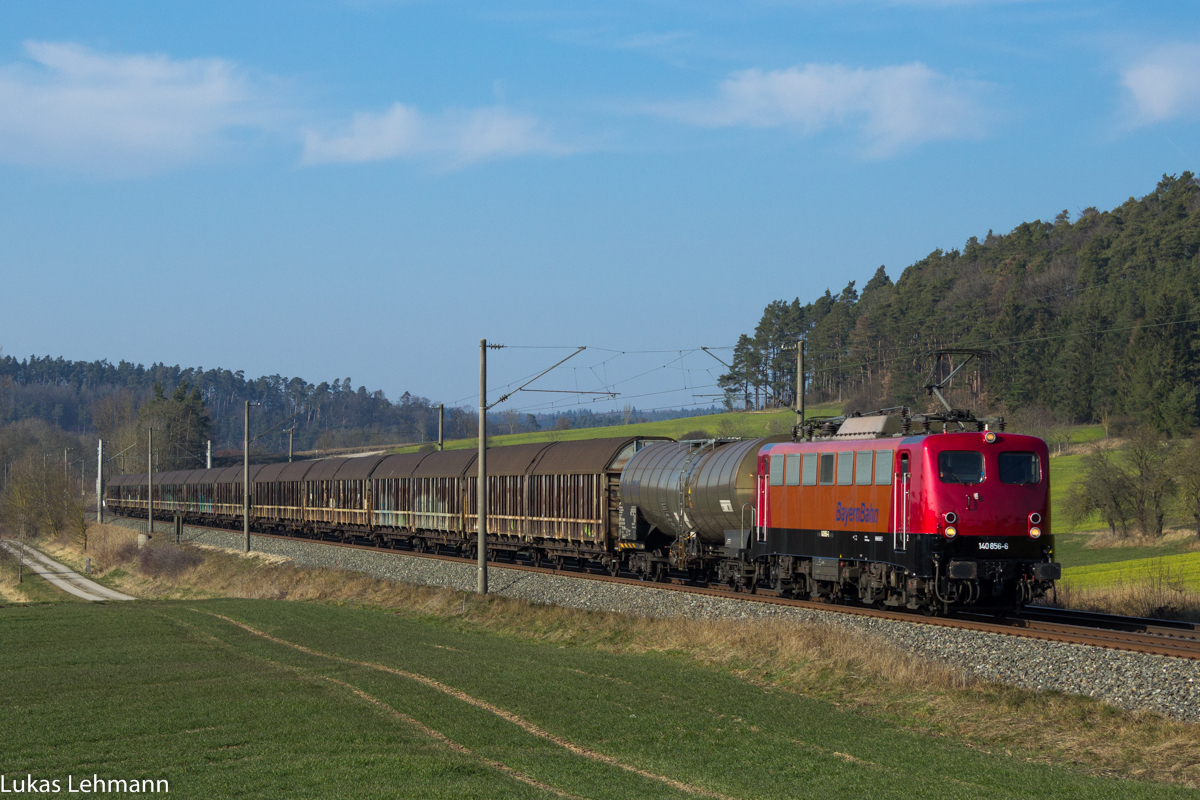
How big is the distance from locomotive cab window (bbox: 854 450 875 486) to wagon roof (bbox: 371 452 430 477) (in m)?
32.9

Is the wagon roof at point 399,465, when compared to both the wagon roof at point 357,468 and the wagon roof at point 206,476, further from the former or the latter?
the wagon roof at point 206,476

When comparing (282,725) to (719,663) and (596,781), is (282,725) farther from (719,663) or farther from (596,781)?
(719,663)

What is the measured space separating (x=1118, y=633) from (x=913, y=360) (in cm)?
8838

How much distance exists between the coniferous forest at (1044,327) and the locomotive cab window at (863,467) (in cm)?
6203

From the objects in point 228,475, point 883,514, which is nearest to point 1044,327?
point 228,475

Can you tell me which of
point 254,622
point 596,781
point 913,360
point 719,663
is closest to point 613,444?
point 254,622

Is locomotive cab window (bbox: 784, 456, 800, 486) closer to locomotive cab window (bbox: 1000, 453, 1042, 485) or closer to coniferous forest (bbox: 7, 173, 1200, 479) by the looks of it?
locomotive cab window (bbox: 1000, 453, 1042, 485)

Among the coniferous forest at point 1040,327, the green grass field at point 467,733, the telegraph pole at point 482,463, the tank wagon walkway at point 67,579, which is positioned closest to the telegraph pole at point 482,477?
the telegraph pole at point 482,463

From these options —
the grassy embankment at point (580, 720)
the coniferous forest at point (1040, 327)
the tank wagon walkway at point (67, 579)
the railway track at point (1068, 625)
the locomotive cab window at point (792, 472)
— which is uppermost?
the coniferous forest at point (1040, 327)

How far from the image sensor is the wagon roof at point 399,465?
2127 inches

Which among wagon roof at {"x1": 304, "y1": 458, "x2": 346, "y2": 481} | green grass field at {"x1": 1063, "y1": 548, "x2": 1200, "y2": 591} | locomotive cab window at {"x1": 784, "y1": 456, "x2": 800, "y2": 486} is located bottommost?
green grass field at {"x1": 1063, "y1": 548, "x2": 1200, "y2": 591}

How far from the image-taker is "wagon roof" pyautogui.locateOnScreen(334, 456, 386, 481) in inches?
2343

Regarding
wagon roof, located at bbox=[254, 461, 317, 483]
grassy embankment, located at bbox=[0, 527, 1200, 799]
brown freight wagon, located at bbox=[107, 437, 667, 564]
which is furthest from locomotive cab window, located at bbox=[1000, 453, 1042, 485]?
wagon roof, located at bbox=[254, 461, 317, 483]

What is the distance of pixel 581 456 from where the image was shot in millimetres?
38594
